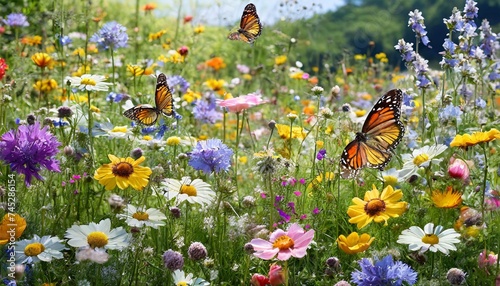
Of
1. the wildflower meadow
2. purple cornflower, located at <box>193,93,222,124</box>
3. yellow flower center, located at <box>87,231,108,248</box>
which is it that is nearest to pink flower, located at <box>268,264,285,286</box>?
the wildflower meadow

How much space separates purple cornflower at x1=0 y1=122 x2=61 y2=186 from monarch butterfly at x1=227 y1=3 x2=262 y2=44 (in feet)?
5.62

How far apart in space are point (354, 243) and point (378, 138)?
0.58 meters

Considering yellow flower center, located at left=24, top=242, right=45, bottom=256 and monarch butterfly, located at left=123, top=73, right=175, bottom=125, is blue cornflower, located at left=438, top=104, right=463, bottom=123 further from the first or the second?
yellow flower center, located at left=24, top=242, right=45, bottom=256

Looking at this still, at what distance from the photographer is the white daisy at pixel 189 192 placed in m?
2.29

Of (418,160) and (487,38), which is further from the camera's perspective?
(487,38)

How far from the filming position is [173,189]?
2334 millimetres

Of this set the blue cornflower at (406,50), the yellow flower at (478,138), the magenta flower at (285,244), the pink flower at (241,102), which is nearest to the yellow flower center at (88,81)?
the pink flower at (241,102)

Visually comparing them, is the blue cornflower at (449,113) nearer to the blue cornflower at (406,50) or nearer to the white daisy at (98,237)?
the blue cornflower at (406,50)

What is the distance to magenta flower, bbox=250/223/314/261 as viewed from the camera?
1.91 m

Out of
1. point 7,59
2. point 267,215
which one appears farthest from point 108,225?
point 7,59

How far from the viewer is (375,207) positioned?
7.23 feet

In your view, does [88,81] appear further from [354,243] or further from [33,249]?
[354,243]

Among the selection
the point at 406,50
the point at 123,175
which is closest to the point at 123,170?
the point at 123,175

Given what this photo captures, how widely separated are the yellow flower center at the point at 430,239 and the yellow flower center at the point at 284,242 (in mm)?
426
